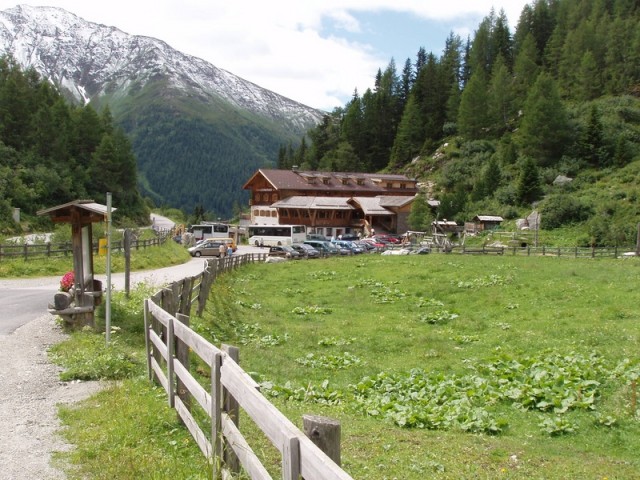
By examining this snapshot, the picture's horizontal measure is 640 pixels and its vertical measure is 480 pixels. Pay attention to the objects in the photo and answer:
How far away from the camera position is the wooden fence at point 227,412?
320cm

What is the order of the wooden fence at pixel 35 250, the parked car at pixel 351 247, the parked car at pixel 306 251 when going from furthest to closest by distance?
1. the parked car at pixel 351 247
2. the parked car at pixel 306 251
3. the wooden fence at pixel 35 250

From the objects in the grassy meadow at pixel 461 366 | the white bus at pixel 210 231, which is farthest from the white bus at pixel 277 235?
the grassy meadow at pixel 461 366

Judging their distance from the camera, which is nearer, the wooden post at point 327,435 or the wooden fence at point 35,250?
the wooden post at point 327,435

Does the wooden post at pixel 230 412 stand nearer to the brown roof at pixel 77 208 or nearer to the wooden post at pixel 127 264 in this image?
the brown roof at pixel 77 208

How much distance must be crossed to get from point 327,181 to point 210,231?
96.0ft

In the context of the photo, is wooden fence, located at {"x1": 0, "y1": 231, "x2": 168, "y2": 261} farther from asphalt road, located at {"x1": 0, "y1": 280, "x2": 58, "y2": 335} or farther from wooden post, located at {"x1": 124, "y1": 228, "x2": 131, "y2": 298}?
wooden post, located at {"x1": 124, "y1": 228, "x2": 131, "y2": 298}

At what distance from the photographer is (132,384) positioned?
9.57 meters

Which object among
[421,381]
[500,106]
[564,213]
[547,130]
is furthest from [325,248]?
[500,106]

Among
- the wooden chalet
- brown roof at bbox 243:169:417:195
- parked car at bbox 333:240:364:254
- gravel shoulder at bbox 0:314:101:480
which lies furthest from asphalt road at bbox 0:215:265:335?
brown roof at bbox 243:169:417:195

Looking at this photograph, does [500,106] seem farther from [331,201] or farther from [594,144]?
[331,201]

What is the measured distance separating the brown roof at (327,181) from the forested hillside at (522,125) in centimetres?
781

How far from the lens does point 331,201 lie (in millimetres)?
85438

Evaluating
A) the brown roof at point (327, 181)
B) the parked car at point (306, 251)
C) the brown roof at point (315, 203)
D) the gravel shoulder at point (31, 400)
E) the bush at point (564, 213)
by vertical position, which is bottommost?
the gravel shoulder at point (31, 400)

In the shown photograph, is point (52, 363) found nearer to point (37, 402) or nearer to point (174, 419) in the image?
point (37, 402)
